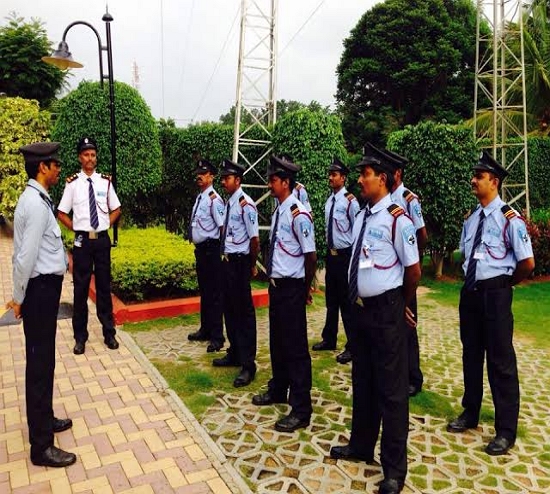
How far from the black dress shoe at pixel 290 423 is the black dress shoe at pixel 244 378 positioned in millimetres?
828

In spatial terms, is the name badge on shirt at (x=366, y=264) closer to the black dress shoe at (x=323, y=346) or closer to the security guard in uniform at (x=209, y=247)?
the security guard in uniform at (x=209, y=247)

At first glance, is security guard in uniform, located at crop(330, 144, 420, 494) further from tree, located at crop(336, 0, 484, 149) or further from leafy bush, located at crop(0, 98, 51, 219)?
tree, located at crop(336, 0, 484, 149)

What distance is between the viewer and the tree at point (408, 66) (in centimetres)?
2447

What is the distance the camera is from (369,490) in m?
3.16

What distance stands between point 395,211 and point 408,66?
931 inches

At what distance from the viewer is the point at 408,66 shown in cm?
2445

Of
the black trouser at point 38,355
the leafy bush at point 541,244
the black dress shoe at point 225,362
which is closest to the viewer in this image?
the black trouser at point 38,355

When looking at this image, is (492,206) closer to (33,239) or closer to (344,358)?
(344,358)

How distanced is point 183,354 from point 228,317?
2.68ft

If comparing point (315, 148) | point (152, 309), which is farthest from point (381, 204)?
point (315, 148)

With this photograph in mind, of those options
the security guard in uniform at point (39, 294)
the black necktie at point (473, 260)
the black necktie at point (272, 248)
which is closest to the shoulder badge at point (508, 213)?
the black necktie at point (473, 260)

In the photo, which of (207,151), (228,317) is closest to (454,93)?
(207,151)

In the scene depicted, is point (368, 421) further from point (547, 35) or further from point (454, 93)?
point (454, 93)

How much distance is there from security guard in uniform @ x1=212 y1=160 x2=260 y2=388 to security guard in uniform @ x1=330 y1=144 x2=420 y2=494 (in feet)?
5.76
